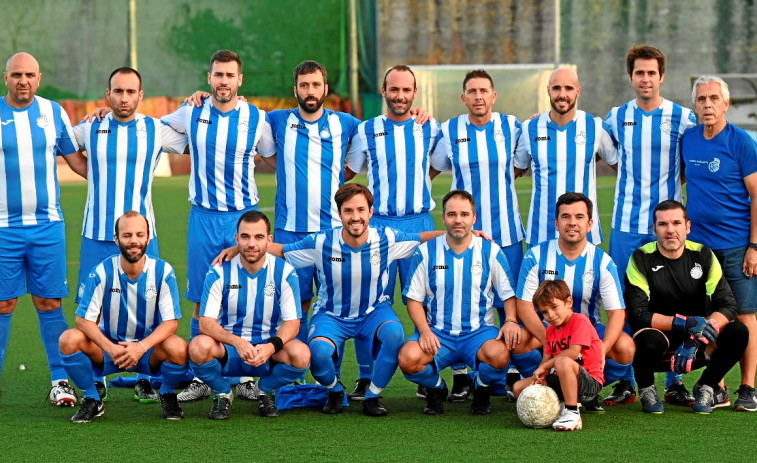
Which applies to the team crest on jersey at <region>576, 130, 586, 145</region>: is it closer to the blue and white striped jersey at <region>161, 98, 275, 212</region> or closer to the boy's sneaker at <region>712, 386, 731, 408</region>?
the boy's sneaker at <region>712, 386, 731, 408</region>

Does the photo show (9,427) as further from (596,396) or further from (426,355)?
(596,396)

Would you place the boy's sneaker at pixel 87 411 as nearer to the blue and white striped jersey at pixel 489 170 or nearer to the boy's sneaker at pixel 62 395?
the boy's sneaker at pixel 62 395

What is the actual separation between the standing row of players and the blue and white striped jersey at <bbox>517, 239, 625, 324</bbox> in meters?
0.53

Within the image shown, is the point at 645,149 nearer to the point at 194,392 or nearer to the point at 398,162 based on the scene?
the point at 398,162

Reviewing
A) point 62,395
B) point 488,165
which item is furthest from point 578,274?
point 62,395

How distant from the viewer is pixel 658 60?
5.81 metres

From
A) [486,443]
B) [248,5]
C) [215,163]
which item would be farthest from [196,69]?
[486,443]

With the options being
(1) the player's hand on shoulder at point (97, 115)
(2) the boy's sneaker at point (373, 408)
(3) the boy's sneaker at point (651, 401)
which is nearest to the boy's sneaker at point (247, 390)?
(2) the boy's sneaker at point (373, 408)

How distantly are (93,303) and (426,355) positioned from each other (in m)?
1.56

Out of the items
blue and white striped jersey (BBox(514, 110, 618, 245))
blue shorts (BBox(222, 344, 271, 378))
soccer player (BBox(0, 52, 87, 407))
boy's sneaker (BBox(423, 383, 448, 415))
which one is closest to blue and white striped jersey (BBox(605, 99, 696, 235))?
blue and white striped jersey (BBox(514, 110, 618, 245))

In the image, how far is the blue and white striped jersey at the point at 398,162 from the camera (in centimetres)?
612

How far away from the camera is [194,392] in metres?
5.75

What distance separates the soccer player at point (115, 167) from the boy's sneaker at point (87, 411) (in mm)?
554

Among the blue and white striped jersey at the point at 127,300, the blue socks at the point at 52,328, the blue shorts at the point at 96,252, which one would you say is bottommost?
the blue socks at the point at 52,328
